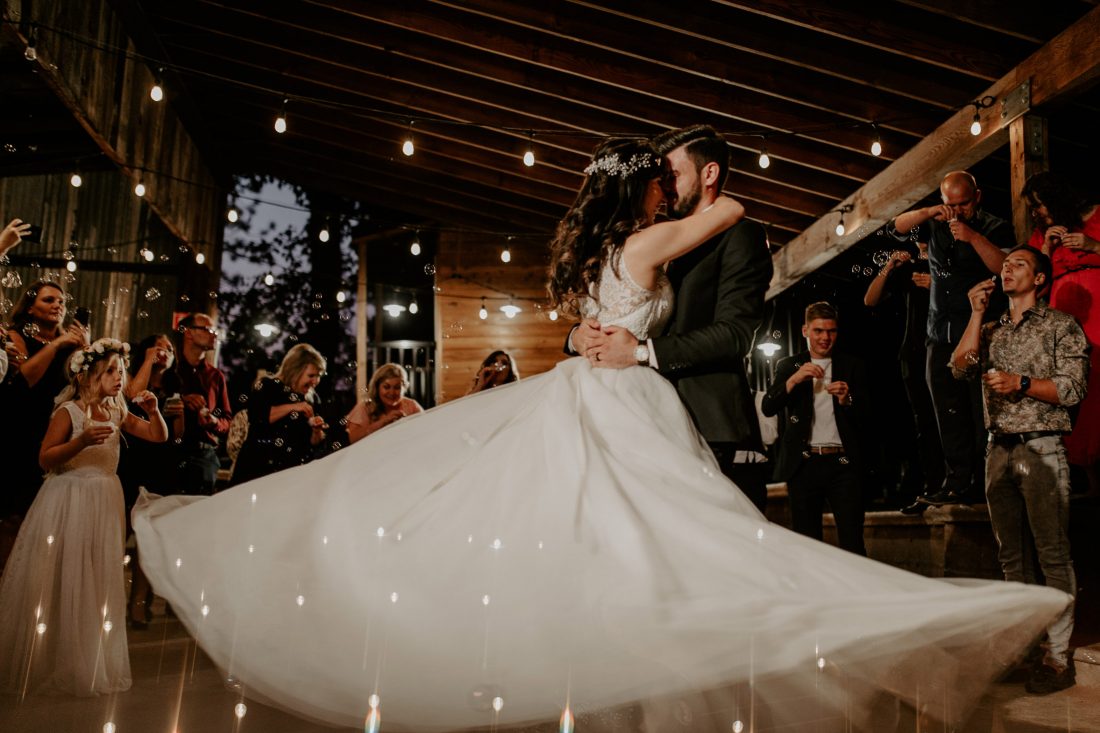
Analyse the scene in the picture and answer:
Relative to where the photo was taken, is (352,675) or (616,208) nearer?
(352,675)

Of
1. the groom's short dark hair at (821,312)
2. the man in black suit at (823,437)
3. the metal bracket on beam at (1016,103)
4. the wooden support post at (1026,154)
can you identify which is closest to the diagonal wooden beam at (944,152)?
the metal bracket on beam at (1016,103)

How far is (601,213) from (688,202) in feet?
1.20

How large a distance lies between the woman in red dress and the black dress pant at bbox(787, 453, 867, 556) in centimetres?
139

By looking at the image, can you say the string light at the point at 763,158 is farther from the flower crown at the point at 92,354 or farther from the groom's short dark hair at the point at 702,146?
the flower crown at the point at 92,354

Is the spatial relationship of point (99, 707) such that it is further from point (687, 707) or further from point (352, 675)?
point (687, 707)

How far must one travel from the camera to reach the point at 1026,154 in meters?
5.14

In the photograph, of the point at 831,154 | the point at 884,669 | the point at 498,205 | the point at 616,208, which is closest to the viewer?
the point at 884,669

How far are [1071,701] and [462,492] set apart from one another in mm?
2716

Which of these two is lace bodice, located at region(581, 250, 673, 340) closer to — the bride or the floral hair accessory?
the bride

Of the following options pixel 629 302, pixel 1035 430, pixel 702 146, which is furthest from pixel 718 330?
pixel 1035 430

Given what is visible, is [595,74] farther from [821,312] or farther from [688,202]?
[688,202]

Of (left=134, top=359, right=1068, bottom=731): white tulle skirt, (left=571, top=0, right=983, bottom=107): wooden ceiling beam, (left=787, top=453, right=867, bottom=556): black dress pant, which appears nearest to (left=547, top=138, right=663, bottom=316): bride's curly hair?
(left=134, top=359, right=1068, bottom=731): white tulle skirt

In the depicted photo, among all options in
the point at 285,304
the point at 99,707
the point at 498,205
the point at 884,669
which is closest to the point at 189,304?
the point at 498,205

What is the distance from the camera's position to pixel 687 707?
7.36 feet
